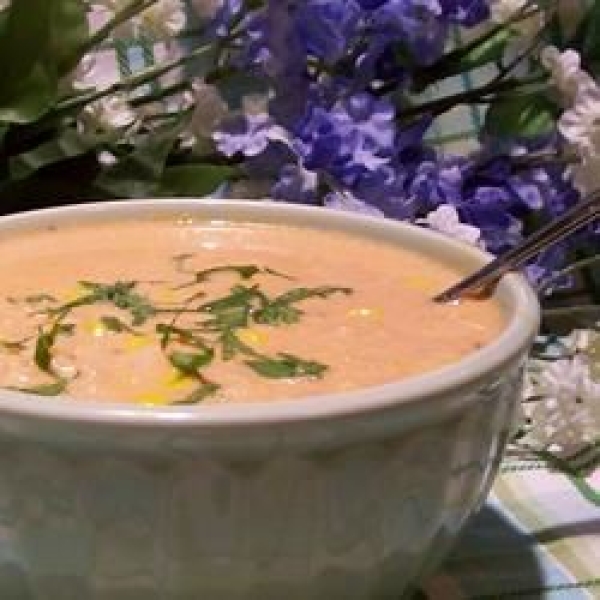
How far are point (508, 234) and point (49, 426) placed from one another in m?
0.42

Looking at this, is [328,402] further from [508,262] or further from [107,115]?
[107,115]

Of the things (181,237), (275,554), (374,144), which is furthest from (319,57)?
(275,554)

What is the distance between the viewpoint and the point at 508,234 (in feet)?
2.74

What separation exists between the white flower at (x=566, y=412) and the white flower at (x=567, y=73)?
0.18 m

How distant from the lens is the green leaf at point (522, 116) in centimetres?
85

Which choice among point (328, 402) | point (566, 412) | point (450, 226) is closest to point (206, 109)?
point (450, 226)

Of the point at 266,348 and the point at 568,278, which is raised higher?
the point at 266,348

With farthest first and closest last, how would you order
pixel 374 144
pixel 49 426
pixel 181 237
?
pixel 374 144, pixel 181 237, pixel 49 426

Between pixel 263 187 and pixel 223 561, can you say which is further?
pixel 263 187

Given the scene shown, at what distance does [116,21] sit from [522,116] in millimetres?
230

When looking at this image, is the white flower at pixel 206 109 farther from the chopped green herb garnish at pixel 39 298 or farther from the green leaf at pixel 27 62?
the chopped green herb garnish at pixel 39 298

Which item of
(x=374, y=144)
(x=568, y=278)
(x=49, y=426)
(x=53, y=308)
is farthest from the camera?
(x=568, y=278)

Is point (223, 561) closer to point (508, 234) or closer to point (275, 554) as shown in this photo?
point (275, 554)

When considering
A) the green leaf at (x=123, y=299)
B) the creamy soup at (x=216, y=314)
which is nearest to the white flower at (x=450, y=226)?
the creamy soup at (x=216, y=314)
